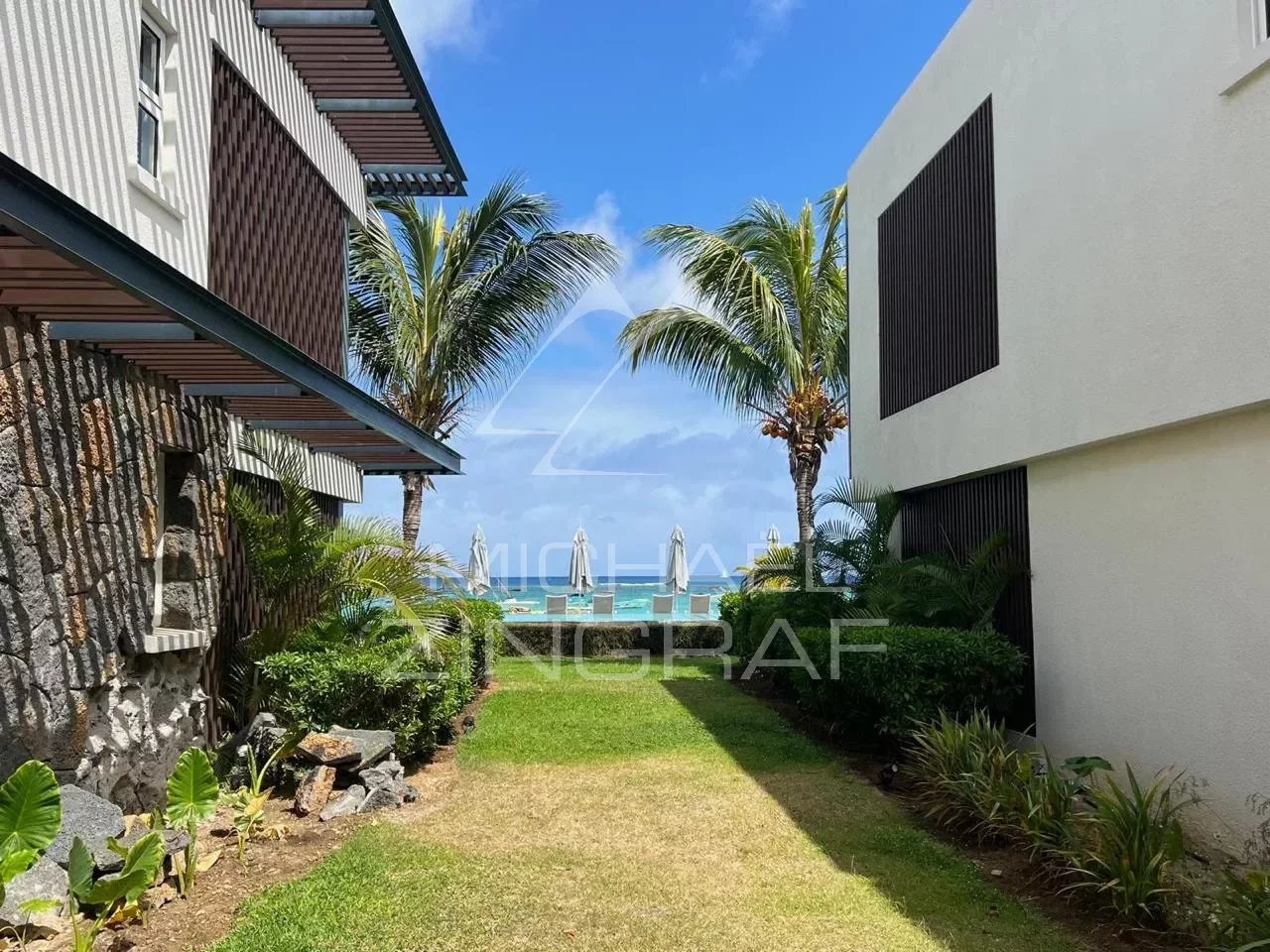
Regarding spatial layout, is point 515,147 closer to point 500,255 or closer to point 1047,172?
point 500,255

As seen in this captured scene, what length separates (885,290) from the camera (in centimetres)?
1285

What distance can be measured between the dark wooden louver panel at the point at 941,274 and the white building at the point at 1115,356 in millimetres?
43

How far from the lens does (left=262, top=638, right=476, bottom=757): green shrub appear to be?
8305mm

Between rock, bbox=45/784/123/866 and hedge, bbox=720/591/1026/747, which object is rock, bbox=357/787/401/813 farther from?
hedge, bbox=720/591/1026/747

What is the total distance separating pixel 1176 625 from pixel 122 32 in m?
8.28

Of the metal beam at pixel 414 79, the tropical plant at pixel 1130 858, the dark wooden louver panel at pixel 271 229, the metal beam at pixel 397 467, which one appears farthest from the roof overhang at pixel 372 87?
the tropical plant at pixel 1130 858

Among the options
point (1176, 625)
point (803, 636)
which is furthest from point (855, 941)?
point (803, 636)

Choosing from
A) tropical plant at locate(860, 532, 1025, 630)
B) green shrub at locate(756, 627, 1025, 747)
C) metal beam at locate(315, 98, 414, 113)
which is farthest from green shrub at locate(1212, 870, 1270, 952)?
metal beam at locate(315, 98, 414, 113)

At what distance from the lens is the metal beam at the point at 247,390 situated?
737 cm

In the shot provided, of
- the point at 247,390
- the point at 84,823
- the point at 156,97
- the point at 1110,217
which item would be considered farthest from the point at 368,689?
the point at 1110,217

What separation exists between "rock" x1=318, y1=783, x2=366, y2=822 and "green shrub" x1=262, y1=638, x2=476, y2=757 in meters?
0.96

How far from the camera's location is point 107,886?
15.5ft

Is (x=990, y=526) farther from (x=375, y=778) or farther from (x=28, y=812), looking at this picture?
(x=28, y=812)

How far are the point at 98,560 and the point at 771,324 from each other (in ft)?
40.0
